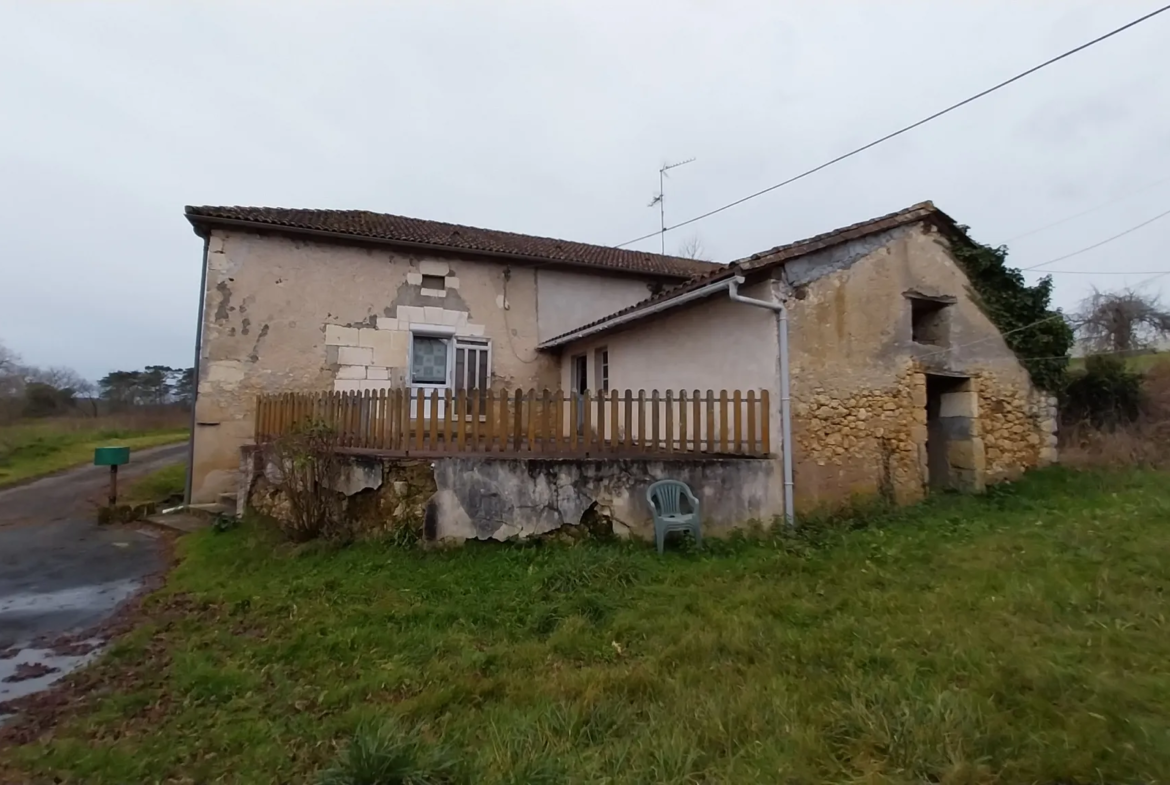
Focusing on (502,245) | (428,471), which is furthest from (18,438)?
(428,471)

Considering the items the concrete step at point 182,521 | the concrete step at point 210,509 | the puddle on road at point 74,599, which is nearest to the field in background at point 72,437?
the concrete step at point 182,521

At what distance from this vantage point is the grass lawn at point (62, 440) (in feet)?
60.7

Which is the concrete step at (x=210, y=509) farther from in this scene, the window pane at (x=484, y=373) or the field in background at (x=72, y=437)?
the field in background at (x=72, y=437)

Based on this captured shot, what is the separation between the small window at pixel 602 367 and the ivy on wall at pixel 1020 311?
5815 mm

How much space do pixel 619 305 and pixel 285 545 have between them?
897cm

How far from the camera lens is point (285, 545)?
7.27 metres

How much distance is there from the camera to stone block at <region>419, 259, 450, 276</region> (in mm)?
12381

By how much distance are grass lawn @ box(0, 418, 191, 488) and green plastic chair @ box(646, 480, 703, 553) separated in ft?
57.6

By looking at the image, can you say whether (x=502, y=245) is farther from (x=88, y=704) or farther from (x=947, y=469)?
(x=88, y=704)

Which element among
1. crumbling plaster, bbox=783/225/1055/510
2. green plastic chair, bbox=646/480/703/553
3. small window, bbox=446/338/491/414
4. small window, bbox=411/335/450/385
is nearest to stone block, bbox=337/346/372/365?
small window, bbox=411/335/450/385

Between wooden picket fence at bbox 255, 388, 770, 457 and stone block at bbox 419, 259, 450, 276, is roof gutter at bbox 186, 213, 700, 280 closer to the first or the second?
stone block at bbox 419, 259, 450, 276

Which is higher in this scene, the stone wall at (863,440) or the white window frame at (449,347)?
the white window frame at (449,347)

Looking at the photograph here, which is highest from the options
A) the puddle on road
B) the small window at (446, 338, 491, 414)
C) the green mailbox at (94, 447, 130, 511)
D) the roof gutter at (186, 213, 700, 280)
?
the roof gutter at (186, 213, 700, 280)

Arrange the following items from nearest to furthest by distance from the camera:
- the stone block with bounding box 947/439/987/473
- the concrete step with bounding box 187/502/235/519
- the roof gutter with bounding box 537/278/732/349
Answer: the roof gutter with bounding box 537/278/732/349 < the stone block with bounding box 947/439/987/473 < the concrete step with bounding box 187/502/235/519
